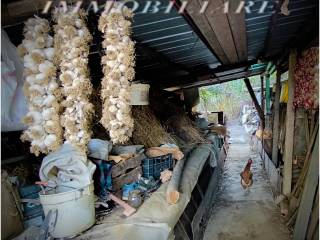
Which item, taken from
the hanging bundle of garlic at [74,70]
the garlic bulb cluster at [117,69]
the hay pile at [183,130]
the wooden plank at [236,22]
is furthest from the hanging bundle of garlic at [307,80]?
the hanging bundle of garlic at [74,70]

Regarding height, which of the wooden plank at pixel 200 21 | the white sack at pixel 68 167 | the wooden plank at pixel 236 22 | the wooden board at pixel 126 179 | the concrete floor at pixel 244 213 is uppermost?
the wooden plank at pixel 236 22

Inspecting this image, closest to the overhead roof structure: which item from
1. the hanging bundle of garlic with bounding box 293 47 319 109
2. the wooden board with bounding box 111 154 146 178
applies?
the hanging bundle of garlic with bounding box 293 47 319 109

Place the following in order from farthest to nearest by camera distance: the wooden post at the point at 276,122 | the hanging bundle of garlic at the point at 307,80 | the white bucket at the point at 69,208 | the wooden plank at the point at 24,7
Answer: the wooden post at the point at 276,122 → the hanging bundle of garlic at the point at 307,80 → the white bucket at the point at 69,208 → the wooden plank at the point at 24,7

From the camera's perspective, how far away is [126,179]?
305cm

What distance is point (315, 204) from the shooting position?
10.2 ft

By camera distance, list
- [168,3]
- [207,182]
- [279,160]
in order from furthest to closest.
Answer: [279,160], [207,182], [168,3]

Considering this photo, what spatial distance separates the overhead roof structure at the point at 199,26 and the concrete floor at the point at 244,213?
269 cm

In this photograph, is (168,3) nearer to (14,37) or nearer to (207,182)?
(14,37)

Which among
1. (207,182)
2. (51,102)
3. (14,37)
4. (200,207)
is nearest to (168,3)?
(51,102)

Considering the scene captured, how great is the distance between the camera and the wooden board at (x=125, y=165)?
288cm

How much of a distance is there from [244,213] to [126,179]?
278cm

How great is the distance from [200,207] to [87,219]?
2.32m

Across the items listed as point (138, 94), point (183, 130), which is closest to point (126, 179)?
point (138, 94)

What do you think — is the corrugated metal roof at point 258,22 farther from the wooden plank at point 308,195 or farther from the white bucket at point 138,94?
the wooden plank at point 308,195
